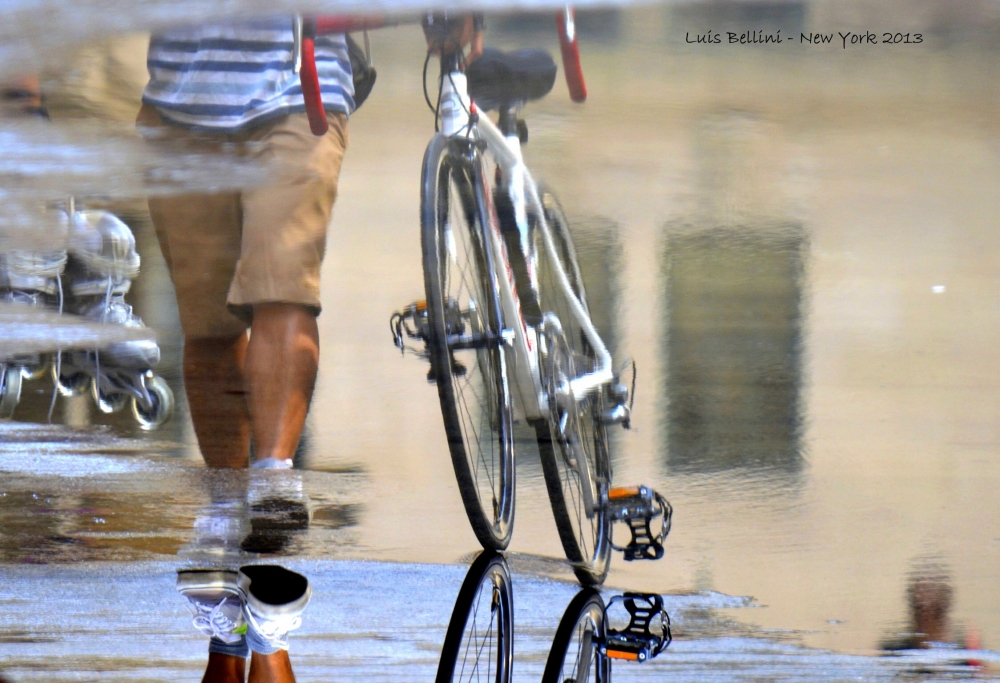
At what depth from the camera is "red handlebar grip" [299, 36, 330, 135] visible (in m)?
1.07

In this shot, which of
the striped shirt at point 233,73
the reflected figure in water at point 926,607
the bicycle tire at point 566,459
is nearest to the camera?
the striped shirt at point 233,73

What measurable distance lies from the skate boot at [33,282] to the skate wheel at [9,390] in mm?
14

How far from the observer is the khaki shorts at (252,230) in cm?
111

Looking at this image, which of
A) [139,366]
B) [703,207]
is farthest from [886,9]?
[139,366]

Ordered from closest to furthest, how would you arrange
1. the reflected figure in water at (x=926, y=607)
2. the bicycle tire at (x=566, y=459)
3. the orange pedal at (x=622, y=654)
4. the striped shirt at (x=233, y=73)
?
the striped shirt at (x=233, y=73) → the bicycle tire at (x=566, y=459) → the reflected figure in water at (x=926, y=607) → the orange pedal at (x=622, y=654)

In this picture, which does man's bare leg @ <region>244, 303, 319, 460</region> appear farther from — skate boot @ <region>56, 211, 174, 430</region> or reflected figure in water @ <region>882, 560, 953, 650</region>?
reflected figure in water @ <region>882, 560, 953, 650</region>

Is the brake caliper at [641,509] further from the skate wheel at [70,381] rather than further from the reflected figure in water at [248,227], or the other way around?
the skate wheel at [70,381]

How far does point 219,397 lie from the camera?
48.4 inches

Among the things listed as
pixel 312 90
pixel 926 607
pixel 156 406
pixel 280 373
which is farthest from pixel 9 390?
pixel 926 607

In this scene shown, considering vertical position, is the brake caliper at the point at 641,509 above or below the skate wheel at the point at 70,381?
below

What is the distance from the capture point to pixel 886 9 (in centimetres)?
104

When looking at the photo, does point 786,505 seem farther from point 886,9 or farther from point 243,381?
point 243,381

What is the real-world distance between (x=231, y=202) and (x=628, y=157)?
1.72 ft

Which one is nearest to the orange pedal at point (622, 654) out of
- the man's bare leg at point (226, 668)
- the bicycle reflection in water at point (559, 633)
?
the bicycle reflection in water at point (559, 633)
